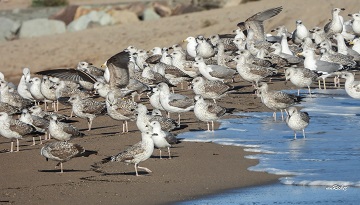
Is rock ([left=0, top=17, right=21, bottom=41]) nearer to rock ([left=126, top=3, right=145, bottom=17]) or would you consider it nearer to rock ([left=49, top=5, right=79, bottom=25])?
rock ([left=49, top=5, right=79, bottom=25])

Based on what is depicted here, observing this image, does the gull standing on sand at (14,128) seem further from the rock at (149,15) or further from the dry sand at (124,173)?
the rock at (149,15)

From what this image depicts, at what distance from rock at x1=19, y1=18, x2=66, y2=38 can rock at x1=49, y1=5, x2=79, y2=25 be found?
4.12 feet

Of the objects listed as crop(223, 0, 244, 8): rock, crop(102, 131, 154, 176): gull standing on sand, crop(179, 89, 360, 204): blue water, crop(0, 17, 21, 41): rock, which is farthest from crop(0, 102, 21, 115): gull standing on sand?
crop(0, 17, 21, 41): rock

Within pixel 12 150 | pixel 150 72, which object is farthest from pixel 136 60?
pixel 12 150

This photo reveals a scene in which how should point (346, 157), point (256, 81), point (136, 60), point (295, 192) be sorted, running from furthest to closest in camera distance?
point (136, 60) < point (256, 81) < point (346, 157) < point (295, 192)

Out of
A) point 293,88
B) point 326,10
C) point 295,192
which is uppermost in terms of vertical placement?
point 326,10

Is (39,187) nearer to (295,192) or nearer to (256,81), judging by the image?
(295,192)

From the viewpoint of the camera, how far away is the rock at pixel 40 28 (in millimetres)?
42688

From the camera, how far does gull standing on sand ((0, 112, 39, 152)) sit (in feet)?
53.5

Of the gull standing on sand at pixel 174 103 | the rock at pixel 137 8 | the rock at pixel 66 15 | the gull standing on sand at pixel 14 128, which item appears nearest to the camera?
the gull standing on sand at pixel 14 128

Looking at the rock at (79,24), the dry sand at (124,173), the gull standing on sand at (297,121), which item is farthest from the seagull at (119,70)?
the rock at (79,24)

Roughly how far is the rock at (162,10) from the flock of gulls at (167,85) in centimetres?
1467

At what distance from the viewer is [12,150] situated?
16.5 meters

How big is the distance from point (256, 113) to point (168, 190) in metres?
6.85
